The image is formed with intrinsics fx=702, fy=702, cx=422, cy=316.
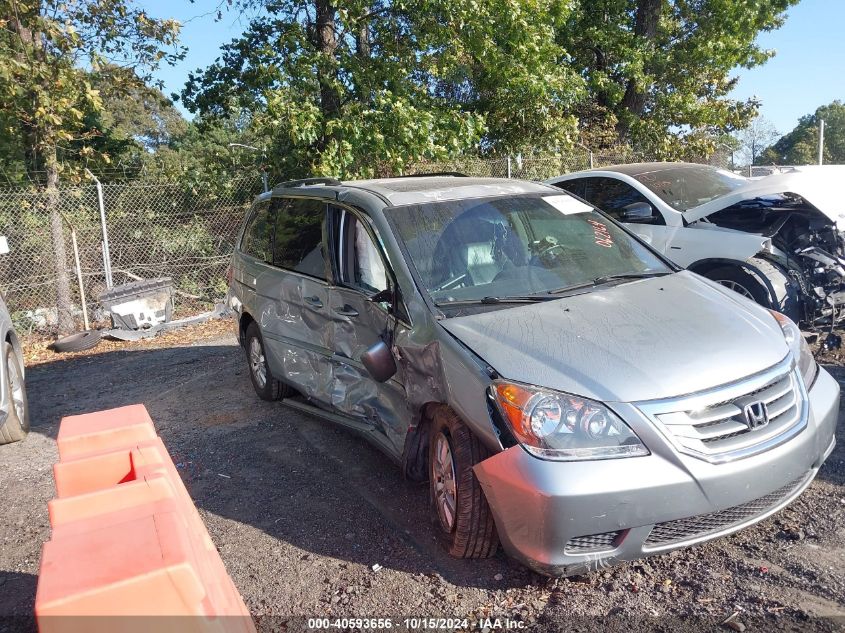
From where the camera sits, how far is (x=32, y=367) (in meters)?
8.45

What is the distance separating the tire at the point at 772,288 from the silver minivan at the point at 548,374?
1955 millimetres

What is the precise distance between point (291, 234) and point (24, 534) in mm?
2668

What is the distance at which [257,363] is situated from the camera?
20.2ft

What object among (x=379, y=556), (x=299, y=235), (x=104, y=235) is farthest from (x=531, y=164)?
(x=379, y=556)

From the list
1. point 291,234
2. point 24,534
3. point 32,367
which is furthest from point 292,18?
point 24,534

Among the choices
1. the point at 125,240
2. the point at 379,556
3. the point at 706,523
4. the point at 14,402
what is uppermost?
the point at 125,240

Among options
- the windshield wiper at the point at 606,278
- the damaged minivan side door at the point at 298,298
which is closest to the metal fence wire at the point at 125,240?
the damaged minivan side door at the point at 298,298

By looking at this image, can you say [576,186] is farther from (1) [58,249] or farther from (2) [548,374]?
(1) [58,249]

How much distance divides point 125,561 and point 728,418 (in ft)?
7.59

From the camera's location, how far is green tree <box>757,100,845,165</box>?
3938 cm

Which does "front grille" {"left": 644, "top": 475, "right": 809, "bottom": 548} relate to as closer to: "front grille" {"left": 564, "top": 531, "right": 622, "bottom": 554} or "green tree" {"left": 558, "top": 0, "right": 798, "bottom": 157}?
"front grille" {"left": 564, "top": 531, "right": 622, "bottom": 554}

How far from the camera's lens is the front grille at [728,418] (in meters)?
2.81

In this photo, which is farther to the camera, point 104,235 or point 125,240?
point 125,240

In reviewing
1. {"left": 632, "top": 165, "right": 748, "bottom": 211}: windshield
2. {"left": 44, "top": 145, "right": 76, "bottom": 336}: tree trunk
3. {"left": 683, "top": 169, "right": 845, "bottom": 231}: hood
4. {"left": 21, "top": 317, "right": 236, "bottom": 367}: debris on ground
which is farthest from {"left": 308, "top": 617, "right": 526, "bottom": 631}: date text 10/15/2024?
{"left": 44, "top": 145, "right": 76, "bottom": 336}: tree trunk
